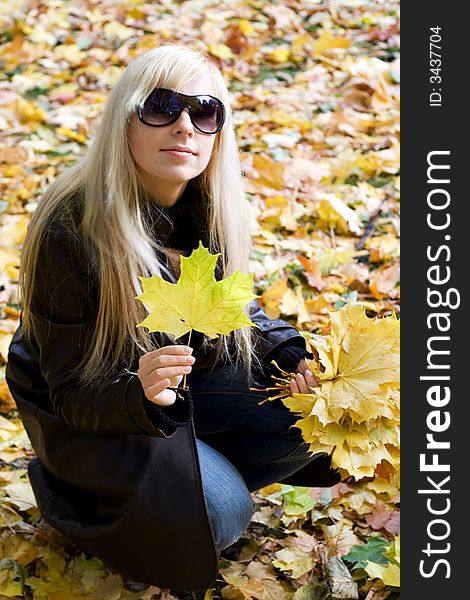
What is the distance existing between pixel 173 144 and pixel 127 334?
37cm

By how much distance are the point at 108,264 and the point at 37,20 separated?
11.9 feet

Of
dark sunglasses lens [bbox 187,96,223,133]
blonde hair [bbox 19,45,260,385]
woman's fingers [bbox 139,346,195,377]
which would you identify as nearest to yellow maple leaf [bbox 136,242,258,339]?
woman's fingers [bbox 139,346,195,377]

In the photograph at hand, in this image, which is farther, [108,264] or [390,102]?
[390,102]

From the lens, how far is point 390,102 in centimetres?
380

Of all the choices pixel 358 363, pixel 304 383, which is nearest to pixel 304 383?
pixel 304 383

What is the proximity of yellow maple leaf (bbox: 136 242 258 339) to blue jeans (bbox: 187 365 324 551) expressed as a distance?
466 mm

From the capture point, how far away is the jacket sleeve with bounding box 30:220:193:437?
1.55m

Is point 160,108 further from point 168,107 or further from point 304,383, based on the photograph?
point 304,383

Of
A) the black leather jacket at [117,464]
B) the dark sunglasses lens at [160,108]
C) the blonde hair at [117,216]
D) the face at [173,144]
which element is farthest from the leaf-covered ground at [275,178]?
the dark sunglasses lens at [160,108]

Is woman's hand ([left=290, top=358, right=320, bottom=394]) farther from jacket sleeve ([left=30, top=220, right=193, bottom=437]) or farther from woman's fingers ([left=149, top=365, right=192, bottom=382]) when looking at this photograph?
woman's fingers ([left=149, top=365, right=192, bottom=382])

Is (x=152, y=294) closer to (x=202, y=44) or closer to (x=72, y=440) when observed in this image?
(x=72, y=440)

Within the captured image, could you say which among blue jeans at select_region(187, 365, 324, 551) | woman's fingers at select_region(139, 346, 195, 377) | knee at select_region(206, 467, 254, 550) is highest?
woman's fingers at select_region(139, 346, 195, 377)

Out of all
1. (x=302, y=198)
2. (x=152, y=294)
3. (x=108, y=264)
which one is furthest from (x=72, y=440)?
(x=302, y=198)

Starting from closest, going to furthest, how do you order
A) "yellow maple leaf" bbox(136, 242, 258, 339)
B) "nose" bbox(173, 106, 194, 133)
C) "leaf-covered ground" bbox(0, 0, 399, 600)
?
"yellow maple leaf" bbox(136, 242, 258, 339) < "nose" bbox(173, 106, 194, 133) < "leaf-covered ground" bbox(0, 0, 399, 600)
